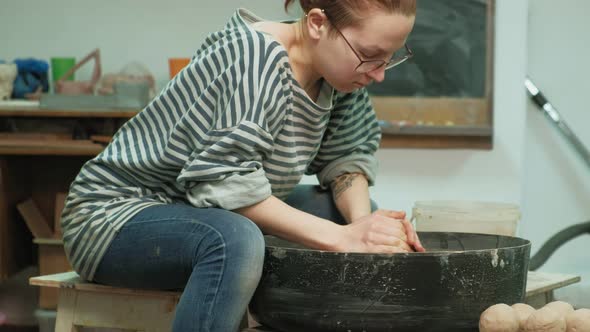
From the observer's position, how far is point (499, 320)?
1.12 metres

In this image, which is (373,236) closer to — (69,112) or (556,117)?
(69,112)

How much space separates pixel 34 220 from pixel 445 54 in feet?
4.50

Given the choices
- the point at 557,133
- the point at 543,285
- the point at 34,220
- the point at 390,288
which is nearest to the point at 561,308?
the point at 390,288

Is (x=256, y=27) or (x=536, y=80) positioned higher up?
(x=256, y=27)

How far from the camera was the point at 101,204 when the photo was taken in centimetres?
134

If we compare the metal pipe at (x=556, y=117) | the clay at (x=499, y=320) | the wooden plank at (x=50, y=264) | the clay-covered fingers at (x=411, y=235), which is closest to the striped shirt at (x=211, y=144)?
the clay-covered fingers at (x=411, y=235)

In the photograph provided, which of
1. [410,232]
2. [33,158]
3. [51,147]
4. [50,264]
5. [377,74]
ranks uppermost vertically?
[377,74]

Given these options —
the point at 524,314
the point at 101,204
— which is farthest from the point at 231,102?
the point at 524,314

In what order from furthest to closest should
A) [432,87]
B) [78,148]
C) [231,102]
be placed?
[432,87] < [78,148] < [231,102]

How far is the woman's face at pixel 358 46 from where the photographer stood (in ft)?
Answer: 4.23

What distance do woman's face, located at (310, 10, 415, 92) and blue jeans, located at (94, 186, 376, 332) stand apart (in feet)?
0.98

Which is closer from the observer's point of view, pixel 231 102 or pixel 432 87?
pixel 231 102

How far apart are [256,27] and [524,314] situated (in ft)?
2.07

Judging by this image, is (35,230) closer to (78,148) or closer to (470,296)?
(78,148)
